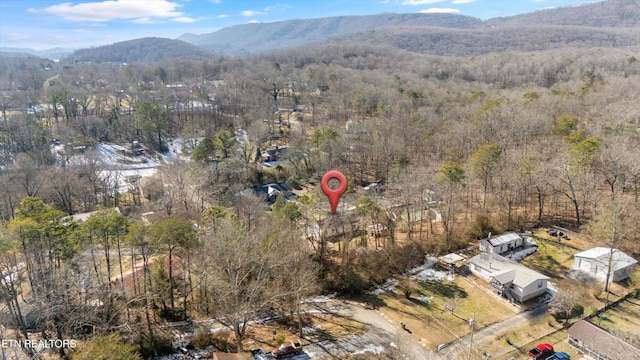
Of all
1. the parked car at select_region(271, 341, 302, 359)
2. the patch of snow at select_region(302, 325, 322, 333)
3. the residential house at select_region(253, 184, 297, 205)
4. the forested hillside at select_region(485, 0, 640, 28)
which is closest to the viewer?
the parked car at select_region(271, 341, 302, 359)

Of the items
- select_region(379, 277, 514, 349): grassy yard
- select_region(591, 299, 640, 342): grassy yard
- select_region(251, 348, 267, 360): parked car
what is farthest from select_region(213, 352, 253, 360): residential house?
select_region(591, 299, 640, 342): grassy yard

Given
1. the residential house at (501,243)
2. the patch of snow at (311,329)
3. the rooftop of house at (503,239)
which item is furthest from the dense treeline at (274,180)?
the rooftop of house at (503,239)

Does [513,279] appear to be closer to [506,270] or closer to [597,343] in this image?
[506,270]

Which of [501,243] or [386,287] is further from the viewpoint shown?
[501,243]

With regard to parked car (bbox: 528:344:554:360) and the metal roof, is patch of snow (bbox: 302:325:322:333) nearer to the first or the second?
parked car (bbox: 528:344:554:360)

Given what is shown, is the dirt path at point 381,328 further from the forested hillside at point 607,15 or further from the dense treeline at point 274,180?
the forested hillside at point 607,15

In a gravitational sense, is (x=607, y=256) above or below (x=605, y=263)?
above

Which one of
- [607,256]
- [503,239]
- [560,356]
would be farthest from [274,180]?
[560,356]
